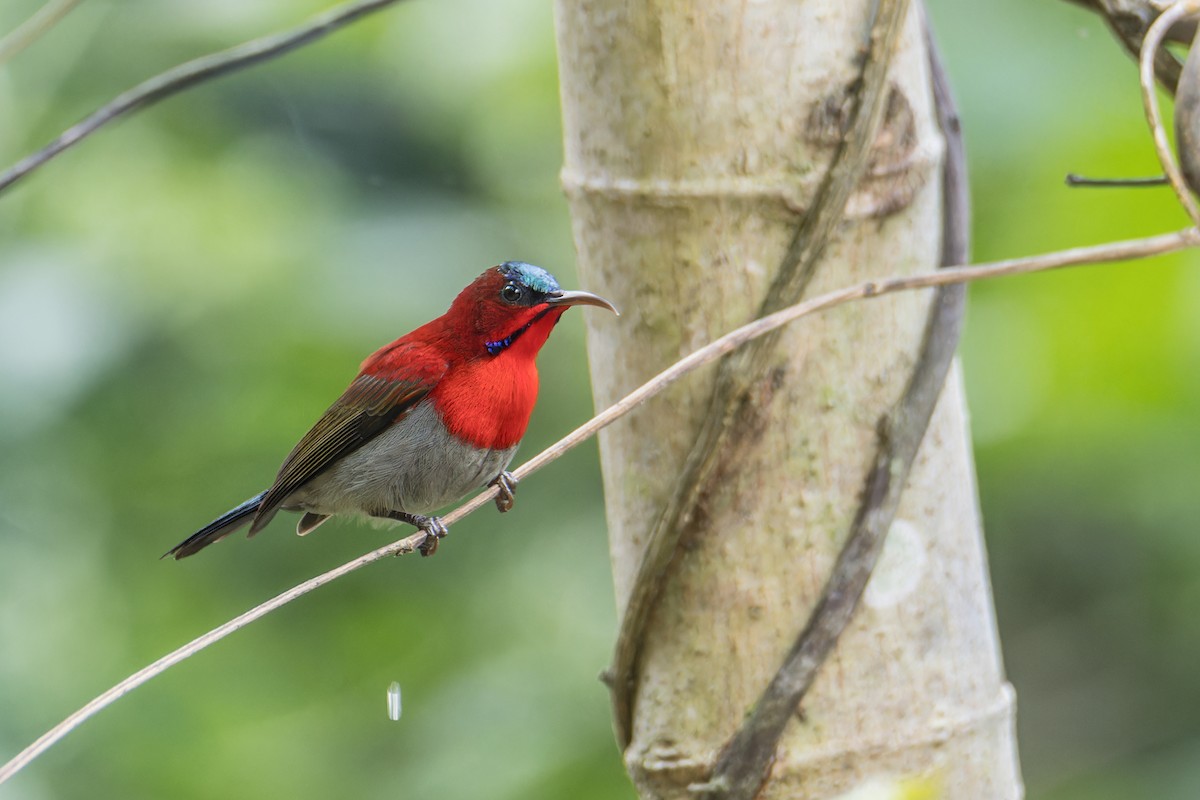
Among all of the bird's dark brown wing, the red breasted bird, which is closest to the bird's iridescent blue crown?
the red breasted bird

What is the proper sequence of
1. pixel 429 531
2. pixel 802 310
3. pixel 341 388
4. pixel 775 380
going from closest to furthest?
1. pixel 802 310
2. pixel 775 380
3. pixel 429 531
4. pixel 341 388

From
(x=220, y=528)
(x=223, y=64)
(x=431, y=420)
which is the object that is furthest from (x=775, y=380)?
(x=220, y=528)

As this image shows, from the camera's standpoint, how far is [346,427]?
244cm

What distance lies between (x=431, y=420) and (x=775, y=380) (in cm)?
94

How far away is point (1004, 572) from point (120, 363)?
2153 mm

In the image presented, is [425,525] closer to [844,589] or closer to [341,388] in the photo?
[341,388]

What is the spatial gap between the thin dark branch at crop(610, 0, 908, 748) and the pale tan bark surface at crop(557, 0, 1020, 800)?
0.02 metres

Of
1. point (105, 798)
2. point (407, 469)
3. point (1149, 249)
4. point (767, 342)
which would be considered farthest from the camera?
point (105, 798)

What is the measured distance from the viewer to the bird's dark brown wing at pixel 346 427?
2.36 meters

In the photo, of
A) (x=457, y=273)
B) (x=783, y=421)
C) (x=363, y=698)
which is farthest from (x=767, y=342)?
(x=363, y=698)

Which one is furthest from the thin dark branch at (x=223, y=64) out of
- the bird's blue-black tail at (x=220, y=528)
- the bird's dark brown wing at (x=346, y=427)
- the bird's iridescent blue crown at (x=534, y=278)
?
the bird's blue-black tail at (x=220, y=528)

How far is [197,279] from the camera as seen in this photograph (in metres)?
3.27

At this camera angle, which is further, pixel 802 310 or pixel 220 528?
pixel 220 528

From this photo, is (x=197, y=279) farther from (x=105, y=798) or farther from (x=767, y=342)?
(x=767, y=342)
